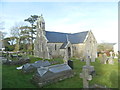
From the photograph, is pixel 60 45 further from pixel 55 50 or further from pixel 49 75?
pixel 49 75

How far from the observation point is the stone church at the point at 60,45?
26252 millimetres

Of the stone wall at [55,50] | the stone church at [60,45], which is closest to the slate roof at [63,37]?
the stone church at [60,45]

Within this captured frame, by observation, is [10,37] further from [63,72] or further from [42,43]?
[63,72]

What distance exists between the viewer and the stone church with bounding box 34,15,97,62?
26.3 meters

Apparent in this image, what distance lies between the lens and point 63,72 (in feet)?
29.7

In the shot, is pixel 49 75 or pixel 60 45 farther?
pixel 60 45

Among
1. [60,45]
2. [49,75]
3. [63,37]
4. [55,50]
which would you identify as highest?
[63,37]

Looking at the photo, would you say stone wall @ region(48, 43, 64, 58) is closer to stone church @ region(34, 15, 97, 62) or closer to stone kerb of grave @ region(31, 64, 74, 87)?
stone church @ region(34, 15, 97, 62)

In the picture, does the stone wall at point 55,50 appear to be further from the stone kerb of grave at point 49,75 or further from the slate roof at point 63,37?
the stone kerb of grave at point 49,75

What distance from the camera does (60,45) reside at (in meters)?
28.0

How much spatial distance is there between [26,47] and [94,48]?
20.7 m

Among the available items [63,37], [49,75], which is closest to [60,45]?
[63,37]

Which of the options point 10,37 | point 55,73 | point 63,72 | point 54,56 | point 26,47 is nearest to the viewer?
point 55,73

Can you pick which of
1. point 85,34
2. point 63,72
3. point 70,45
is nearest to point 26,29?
point 70,45
